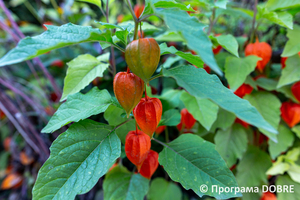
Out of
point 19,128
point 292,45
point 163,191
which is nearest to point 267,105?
point 292,45

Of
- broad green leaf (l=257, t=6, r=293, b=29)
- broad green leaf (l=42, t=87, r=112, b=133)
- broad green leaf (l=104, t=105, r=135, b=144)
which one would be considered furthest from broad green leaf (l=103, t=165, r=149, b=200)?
broad green leaf (l=257, t=6, r=293, b=29)

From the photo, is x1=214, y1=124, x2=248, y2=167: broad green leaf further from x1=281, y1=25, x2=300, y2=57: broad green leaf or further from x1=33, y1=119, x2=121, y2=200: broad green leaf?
x1=33, y1=119, x2=121, y2=200: broad green leaf

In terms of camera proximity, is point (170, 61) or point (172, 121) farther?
point (170, 61)

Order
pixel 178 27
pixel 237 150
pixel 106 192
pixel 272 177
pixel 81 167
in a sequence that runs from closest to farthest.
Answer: pixel 178 27 < pixel 81 167 < pixel 106 192 < pixel 237 150 < pixel 272 177

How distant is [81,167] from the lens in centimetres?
31

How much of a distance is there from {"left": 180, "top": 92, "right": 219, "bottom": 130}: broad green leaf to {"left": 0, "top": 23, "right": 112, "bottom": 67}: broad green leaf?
281mm

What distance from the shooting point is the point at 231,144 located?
2.00ft

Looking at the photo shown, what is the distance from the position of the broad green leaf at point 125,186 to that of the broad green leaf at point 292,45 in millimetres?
555

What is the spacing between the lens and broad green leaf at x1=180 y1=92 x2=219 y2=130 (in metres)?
0.45

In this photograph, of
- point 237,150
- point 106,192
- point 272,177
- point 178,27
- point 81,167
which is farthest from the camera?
point 272,177

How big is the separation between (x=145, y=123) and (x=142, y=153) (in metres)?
0.07

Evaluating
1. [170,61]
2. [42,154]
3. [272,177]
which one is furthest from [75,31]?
[272,177]

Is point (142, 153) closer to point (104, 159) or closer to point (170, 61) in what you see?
point (104, 159)

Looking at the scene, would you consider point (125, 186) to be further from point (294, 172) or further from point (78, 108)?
point (294, 172)
